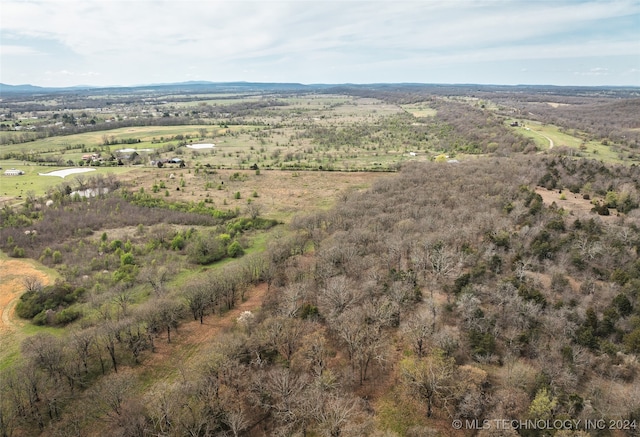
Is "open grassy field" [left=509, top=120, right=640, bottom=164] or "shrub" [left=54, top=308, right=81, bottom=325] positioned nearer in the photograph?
"shrub" [left=54, top=308, right=81, bottom=325]

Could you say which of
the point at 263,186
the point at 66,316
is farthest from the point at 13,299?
the point at 263,186

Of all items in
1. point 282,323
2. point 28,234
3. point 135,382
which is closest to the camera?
point 135,382

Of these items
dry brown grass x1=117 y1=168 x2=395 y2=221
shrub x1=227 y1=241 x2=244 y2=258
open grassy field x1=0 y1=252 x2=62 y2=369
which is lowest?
open grassy field x1=0 y1=252 x2=62 y2=369

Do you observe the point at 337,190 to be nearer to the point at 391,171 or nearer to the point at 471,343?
the point at 391,171

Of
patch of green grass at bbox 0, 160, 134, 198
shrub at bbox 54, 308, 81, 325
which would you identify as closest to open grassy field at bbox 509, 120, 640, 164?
shrub at bbox 54, 308, 81, 325

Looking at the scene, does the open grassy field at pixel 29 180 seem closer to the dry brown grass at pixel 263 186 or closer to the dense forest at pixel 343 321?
the dry brown grass at pixel 263 186

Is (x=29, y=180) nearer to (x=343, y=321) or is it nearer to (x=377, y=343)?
(x=343, y=321)

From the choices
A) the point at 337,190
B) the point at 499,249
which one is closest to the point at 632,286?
the point at 499,249

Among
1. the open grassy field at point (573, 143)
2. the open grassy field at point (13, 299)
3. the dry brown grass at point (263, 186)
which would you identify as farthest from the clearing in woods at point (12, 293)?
the open grassy field at point (573, 143)

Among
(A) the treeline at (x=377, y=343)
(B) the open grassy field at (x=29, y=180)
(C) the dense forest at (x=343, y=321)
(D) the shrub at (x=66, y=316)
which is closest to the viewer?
(A) the treeline at (x=377, y=343)

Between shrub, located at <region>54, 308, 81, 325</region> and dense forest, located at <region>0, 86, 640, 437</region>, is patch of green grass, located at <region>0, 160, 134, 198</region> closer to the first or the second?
dense forest, located at <region>0, 86, 640, 437</region>

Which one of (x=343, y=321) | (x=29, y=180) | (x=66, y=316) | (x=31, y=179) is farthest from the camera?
(x=31, y=179)
